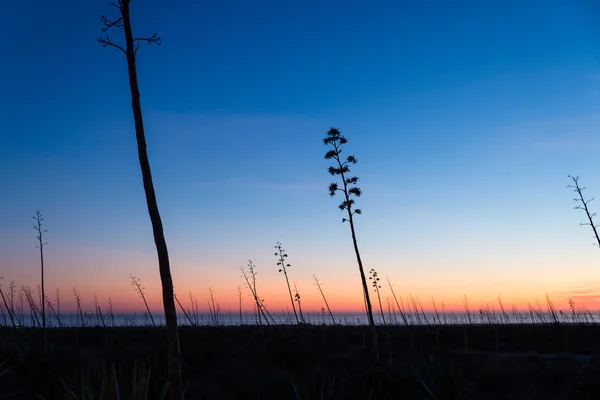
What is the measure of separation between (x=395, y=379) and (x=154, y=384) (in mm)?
5210

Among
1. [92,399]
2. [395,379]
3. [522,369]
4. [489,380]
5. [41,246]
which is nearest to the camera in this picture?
[92,399]

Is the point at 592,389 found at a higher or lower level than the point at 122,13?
lower

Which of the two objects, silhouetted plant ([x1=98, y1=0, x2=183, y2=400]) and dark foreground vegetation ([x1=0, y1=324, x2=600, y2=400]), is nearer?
silhouetted plant ([x1=98, y1=0, x2=183, y2=400])

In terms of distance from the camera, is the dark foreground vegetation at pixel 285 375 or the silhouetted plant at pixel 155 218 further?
the dark foreground vegetation at pixel 285 375

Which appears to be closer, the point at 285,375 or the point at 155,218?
the point at 155,218

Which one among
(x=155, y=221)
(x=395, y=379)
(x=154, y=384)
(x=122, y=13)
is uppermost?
(x=122, y=13)

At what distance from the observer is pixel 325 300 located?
4741cm

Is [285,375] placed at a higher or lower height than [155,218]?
lower

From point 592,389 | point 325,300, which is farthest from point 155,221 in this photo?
point 325,300

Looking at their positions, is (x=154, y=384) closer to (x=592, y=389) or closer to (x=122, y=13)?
(x=122, y=13)

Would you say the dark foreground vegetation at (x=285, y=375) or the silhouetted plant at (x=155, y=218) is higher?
the silhouetted plant at (x=155, y=218)

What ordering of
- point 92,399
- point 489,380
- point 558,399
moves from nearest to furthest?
1. point 92,399
2. point 558,399
3. point 489,380

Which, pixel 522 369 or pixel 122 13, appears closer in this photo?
pixel 122 13

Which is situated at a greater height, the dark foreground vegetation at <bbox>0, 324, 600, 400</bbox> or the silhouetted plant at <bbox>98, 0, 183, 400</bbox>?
the silhouetted plant at <bbox>98, 0, 183, 400</bbox>
